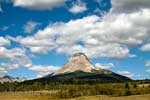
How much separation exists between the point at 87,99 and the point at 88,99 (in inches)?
22.2

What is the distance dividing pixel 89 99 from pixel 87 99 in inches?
44.8

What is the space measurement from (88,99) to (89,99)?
22.9 inches

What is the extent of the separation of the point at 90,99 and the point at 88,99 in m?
1.14

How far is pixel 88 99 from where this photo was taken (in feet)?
560

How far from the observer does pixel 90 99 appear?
17088 centimetres

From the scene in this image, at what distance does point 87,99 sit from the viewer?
6722 inches

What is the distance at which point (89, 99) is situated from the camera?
561 feet

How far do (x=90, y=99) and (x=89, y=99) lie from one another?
1.85 ft
